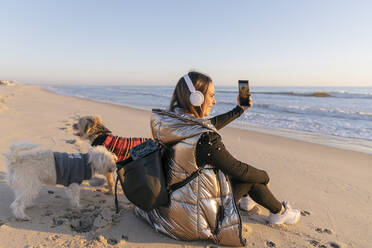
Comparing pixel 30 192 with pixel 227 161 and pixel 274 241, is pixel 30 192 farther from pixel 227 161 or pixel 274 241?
pixel 274 241

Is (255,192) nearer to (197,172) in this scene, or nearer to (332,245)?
(197,172)

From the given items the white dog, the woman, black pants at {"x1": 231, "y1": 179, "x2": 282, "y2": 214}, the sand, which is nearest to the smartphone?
the woman

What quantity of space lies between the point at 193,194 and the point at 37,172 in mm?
1879

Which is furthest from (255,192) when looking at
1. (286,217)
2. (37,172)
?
(37,172)

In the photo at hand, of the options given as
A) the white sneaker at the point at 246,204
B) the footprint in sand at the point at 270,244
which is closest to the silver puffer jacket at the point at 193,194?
the footprint in sand at the point at 270,244

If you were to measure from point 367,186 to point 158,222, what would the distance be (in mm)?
3687

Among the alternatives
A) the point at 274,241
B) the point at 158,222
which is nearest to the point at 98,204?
the point at 158,222

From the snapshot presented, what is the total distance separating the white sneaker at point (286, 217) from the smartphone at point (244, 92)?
1.31m

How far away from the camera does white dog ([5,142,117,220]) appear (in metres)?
2.63

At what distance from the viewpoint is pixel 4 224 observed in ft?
8.11

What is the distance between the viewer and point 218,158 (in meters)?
2.03

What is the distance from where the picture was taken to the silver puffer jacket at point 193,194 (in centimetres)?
197

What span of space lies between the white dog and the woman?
4.18ft

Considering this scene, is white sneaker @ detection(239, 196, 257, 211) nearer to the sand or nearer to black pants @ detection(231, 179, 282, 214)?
the sand
